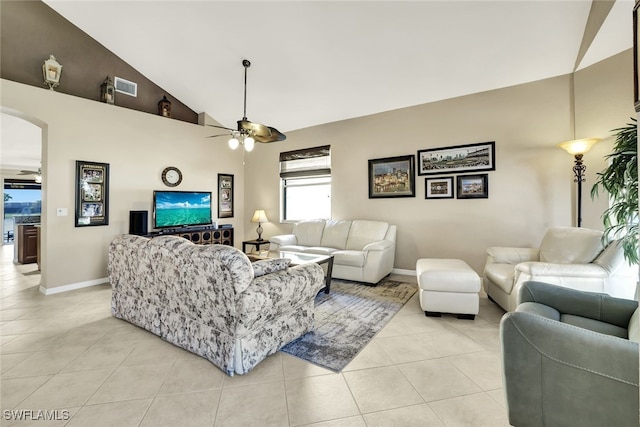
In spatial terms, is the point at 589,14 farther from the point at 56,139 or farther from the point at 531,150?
the point at 56,139

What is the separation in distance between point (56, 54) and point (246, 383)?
5.38 m

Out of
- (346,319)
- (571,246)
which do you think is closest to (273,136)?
(346,319)

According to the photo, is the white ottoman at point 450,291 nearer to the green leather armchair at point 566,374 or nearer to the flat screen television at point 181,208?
the green leather armchair at point 566,374

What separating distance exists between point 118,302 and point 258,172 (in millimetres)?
4009

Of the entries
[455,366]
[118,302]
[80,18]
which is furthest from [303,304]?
[80,18]

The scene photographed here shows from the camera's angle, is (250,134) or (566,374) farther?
(250,134)

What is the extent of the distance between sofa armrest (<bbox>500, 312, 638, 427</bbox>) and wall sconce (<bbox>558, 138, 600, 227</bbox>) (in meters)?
2.98

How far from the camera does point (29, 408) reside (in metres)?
1.53

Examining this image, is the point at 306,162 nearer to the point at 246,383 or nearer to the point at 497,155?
the point at 497,155

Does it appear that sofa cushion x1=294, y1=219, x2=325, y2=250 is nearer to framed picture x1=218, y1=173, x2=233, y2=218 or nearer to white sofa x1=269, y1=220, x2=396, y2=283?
white sofa x1=269, y1=220, x2=396, y2=283

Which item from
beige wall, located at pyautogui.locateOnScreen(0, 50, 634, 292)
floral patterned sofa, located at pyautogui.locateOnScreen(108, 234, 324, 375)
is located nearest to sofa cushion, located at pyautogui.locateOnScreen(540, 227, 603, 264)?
beige wall, located at pyautogui.locateOnScreen(0, 50, 634, 292)

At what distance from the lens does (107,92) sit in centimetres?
426

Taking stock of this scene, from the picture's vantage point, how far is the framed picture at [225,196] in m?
5.87

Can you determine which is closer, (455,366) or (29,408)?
→ (29,408)
